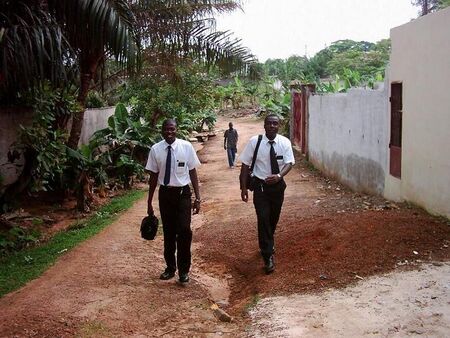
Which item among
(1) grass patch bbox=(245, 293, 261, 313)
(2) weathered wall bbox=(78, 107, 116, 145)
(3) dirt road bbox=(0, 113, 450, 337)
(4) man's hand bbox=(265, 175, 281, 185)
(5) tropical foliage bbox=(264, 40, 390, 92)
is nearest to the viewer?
(3) dirt road bbox=(0, 113, 450, 337)

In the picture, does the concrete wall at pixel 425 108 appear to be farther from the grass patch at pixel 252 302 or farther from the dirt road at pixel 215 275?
the grass patch at pixel 252 302

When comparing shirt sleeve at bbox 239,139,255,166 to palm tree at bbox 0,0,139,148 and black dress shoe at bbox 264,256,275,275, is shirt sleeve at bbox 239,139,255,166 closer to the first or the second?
black dress shoe at bbox 264,256,275,275

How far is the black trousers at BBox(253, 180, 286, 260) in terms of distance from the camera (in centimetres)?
575

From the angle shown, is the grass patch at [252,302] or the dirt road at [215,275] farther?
the grass patch at [252,302]

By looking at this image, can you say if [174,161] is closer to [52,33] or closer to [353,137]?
[52,33]

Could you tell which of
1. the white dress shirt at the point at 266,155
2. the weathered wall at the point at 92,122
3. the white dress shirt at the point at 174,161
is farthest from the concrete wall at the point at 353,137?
the weathered wall at the point at 92,122

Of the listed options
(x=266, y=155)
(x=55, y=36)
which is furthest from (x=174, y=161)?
(x=55, y=36)

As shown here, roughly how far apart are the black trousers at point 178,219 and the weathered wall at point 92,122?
28.7 ft

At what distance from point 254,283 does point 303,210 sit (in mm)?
3562

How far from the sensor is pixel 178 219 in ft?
18.2

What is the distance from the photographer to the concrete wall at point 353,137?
30.9 ft

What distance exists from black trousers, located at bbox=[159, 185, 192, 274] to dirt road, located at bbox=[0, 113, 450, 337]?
36 cm

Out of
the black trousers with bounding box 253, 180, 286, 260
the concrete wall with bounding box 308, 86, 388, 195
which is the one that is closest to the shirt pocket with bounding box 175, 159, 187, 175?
the black trousers with bounding box 253, 180, 286, 260

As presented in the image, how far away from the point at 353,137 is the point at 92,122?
7.46 meters
